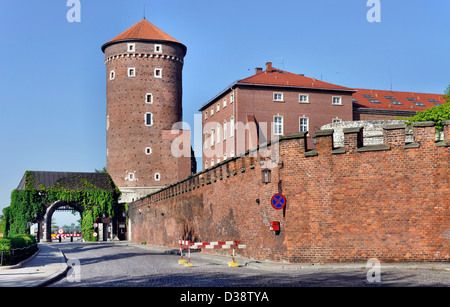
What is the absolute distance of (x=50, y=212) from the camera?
69188mm

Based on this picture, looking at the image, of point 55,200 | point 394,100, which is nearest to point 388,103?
point 394,100

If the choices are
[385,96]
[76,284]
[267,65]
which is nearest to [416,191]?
[76,284]

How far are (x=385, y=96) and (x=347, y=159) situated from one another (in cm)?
5546

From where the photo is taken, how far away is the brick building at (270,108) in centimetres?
5834

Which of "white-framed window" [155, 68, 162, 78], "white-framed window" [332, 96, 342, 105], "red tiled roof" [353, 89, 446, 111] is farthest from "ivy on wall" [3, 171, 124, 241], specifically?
"red tiled roof" [353, 89, 446, 111]

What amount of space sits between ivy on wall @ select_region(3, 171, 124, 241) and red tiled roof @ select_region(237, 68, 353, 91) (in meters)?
23.6

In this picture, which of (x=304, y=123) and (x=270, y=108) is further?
(x=304, y=123)

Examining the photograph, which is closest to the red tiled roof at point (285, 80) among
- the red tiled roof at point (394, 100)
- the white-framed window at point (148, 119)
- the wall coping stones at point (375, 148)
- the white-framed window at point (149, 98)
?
the red tiled roof at point (394, 100)

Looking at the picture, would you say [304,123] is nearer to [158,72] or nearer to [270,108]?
[270,108]

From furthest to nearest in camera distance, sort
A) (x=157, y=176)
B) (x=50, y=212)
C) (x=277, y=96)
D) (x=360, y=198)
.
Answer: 1. (x=157, y=176)
2. (x=50, y=212)
3. (x=277, y=96)
4. (x=360, y=198)

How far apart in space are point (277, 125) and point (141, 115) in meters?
21.2

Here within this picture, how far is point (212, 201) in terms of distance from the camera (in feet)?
99.9

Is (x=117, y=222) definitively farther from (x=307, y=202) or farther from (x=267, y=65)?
(x=307, y=202)

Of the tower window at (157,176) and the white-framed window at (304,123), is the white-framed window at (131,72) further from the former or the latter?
the white-framed window at (304,123)
